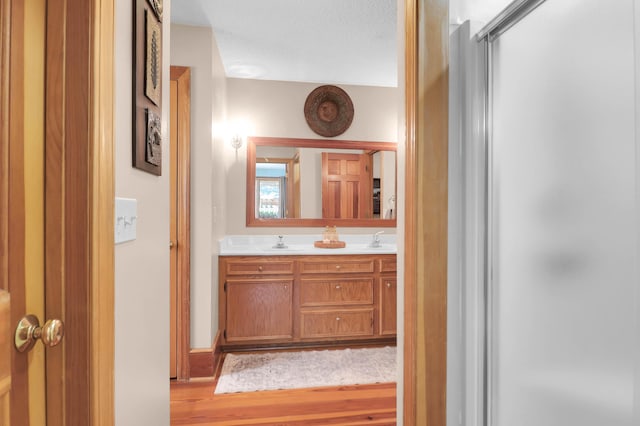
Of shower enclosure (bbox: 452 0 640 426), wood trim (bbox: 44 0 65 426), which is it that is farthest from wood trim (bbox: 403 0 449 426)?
wood trim (bbox: 44 0 65 426)

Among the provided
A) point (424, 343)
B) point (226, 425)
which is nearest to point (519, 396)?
point (424, 343)

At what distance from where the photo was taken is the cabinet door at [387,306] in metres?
3.03

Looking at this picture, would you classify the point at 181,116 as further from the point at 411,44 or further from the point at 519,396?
the point at 519,396

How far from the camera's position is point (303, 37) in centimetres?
262

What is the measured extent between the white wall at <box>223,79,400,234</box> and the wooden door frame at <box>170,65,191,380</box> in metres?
0.87

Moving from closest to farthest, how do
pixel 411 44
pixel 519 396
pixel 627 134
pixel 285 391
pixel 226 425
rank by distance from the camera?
pixel 627 134 < pixel 519 396 < pixel 411 44 < pixel 226 425 < pixel 285 391

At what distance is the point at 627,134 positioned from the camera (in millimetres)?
755

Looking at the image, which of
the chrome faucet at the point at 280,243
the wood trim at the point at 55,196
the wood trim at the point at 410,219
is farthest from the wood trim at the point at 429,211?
the chrome faucet at the point at 280,243

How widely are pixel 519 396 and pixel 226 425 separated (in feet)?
5.08

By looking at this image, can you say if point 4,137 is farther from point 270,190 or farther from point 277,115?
point 277,115

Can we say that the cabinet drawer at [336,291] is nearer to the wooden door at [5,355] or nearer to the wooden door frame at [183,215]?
the wooden door frame at [183,215]

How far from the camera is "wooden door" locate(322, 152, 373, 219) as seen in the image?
3.50 metres

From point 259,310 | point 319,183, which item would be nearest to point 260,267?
point 259,310

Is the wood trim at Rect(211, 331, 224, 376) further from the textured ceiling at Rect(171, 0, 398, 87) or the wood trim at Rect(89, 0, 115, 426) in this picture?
the textured ceiling at Rect(171, 0, 398, 87)
